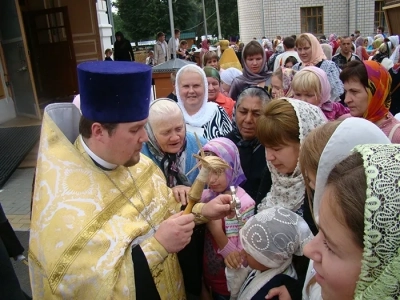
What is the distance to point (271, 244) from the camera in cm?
169

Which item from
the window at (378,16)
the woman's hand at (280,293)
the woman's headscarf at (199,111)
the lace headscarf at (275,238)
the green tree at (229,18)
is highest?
the green tree at (229,18)

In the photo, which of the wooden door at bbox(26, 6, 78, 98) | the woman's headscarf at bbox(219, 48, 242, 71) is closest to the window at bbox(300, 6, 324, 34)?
the wooden door at bbox(26, 6, 78, 98)

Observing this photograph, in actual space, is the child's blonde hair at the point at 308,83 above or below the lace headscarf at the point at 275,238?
above

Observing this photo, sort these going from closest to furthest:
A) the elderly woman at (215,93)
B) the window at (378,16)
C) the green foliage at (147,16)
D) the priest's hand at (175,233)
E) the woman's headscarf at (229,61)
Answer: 1. the priest's hand at (175,233)
2. the elderly woman at (215,93)
3. the woman's headscarf at (229,61)
4. the window at (378,16)
5. the green foliage at (147,16)

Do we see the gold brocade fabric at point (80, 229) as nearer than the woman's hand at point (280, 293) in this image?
Yes

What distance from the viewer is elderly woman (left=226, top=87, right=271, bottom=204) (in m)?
2.77

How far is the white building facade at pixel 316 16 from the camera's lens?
24156 mm

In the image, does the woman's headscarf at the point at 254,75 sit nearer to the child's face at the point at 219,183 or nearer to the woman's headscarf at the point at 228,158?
the woman's headscarf at the point at 228,158

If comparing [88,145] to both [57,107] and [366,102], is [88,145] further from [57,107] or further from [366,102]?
[366,102]

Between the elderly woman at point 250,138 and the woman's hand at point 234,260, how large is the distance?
776 millimetres

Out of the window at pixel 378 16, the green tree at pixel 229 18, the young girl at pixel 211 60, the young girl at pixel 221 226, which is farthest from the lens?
the green tree at pixel 229 18

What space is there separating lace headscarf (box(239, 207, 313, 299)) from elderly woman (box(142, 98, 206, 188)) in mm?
944

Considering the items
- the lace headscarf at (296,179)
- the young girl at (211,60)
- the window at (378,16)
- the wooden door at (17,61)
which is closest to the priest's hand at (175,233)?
the lace headscarf at (296,179)

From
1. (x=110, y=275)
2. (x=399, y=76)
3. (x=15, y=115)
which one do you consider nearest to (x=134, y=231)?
(x=110, y=275)
